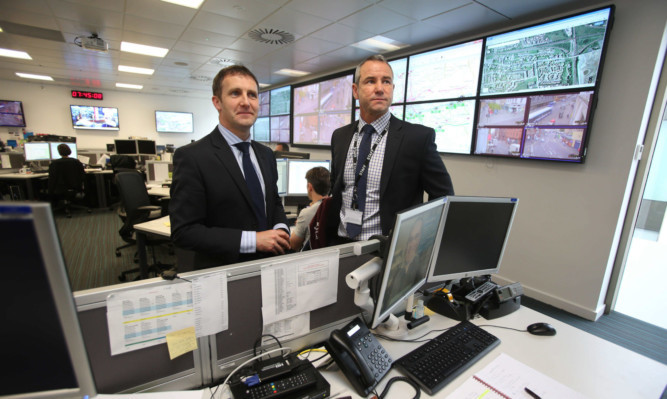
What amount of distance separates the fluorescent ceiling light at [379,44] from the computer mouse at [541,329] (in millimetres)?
3580

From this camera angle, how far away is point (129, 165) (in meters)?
5.55

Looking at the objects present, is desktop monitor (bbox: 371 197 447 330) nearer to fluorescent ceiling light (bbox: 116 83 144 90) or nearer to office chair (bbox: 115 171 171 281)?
office chair (bbox: 115 171 171 281)

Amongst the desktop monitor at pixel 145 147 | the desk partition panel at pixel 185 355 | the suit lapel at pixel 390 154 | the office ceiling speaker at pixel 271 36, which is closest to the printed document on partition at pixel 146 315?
the desk partition panel at pixel 185 355

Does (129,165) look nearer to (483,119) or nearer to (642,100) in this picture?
(483,119)

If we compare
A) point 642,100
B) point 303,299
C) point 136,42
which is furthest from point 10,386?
point 136,42

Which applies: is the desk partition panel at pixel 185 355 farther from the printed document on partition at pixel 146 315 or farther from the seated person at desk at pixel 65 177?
the seated person at desk at pixel 65 177

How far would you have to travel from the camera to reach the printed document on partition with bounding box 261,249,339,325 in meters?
0.87

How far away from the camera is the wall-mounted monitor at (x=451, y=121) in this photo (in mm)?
3230

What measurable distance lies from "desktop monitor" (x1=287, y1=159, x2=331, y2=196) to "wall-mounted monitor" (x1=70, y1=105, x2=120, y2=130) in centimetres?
912

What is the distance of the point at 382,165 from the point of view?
1331 millimetres

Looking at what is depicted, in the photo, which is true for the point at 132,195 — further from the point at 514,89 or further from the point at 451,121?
the point at 514,89

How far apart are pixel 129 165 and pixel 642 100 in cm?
700

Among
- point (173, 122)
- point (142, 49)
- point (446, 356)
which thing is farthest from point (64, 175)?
point (446, 356)

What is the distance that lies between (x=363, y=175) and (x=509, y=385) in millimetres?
920
